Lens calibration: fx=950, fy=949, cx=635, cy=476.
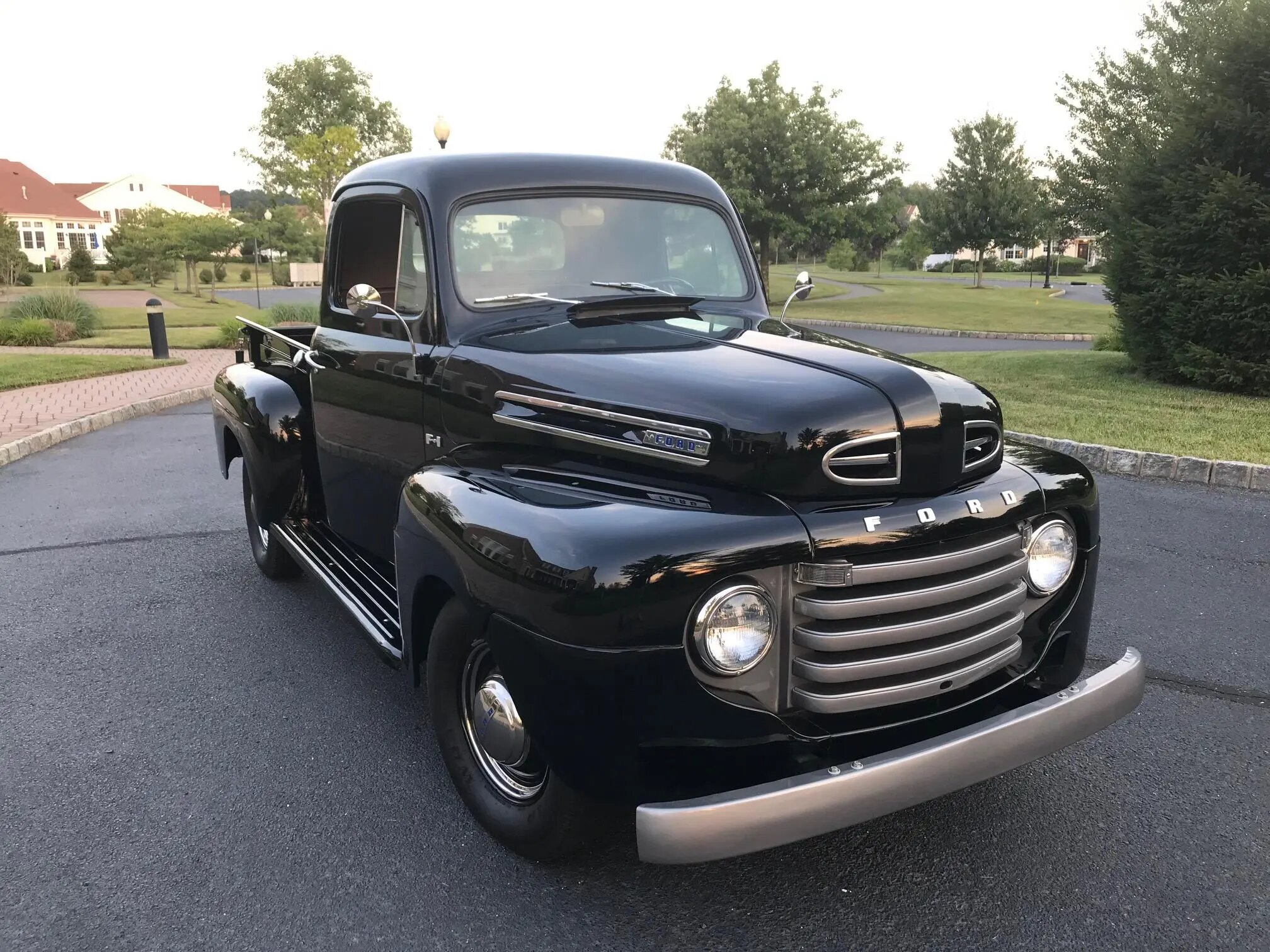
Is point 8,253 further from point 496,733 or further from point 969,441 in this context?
point 969,441

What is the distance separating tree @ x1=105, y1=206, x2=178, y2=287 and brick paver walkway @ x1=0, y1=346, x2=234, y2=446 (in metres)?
27.6

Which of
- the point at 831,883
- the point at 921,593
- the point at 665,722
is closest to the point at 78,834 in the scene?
the point at 665,722

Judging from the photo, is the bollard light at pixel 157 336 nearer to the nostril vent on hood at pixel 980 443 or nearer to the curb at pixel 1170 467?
the curb at pixel 1170 467

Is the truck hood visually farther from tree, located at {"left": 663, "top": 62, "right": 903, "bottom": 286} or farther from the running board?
tree, located at {"left": 663, "top": 62, "right": 903, "bottom": 286}

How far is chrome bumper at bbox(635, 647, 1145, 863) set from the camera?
2.07 m

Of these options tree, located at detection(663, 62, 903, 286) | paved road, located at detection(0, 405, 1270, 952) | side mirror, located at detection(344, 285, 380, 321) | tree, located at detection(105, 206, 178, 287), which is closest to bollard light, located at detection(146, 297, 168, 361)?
paved road, located at detection(0, 405, 1270, 952)

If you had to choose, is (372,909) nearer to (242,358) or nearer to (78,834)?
(78,834)

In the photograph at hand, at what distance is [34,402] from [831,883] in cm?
1140

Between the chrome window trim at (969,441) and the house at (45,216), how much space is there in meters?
74.8

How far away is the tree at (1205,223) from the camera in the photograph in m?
9.51

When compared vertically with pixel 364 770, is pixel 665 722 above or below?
above

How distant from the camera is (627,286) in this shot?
11.5 ft

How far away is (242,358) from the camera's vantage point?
18.7 ft

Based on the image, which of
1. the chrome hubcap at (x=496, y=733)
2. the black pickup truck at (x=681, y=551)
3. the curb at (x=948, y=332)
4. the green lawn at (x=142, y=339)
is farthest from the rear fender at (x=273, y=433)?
the curb at (x=948, y=332)
